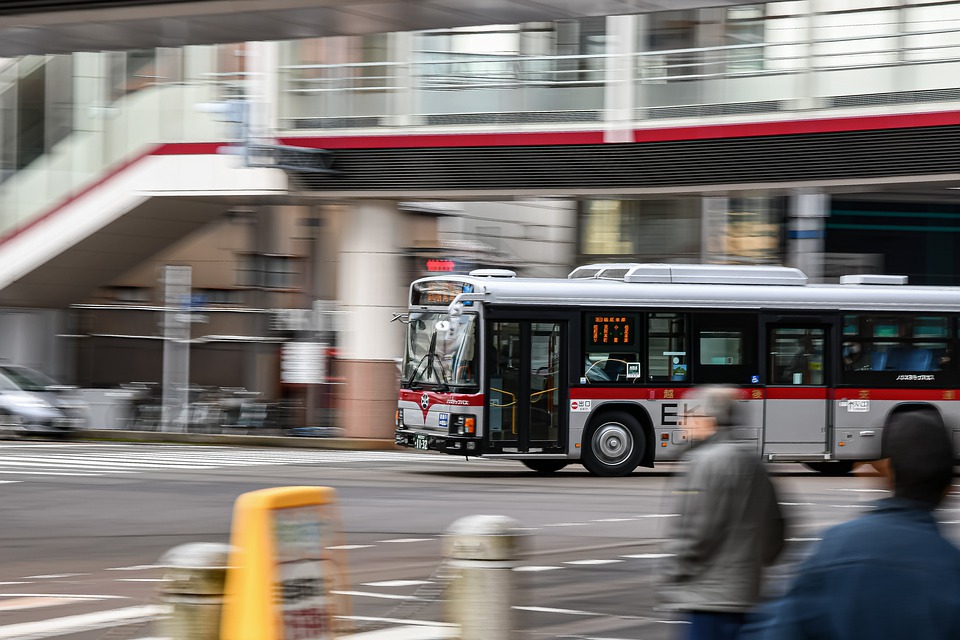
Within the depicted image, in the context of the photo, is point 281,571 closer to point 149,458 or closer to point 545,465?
point 545,465

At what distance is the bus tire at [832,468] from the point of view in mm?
24312

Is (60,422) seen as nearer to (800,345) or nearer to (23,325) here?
(23,325)

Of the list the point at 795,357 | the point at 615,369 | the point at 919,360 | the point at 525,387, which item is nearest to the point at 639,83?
the point at 795,357

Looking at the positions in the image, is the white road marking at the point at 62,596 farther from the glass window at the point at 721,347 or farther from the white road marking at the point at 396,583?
the glass window at the point at 721,347

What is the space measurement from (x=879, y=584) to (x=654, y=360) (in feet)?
64.4

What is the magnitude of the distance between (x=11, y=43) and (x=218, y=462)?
31.9 ft

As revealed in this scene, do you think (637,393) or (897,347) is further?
(897,347)

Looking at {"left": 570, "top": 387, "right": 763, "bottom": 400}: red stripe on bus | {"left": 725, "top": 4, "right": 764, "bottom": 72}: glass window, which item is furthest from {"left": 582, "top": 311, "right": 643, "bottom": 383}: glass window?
{"left": 725, "top": 4, "right": 764, "bottom": 72}: glass window

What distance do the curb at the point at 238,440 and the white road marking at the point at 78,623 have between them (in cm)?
1915

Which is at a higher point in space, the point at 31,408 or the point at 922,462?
the point at 922,462

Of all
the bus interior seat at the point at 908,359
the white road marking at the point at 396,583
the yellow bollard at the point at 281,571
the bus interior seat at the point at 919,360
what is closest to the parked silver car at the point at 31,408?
the bus interior seat at the point at 908,359

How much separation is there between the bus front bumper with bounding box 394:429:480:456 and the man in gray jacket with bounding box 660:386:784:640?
1555cm

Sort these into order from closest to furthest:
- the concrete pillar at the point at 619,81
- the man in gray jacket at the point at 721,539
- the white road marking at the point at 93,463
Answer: the man in gray jacket at the point at 721,539 → the white road marking at the point at 93,463 → the concrete pillar at the point at 619,81

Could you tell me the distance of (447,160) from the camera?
28141 millimetres
